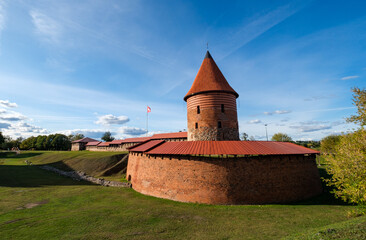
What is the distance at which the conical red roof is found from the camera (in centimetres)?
1989

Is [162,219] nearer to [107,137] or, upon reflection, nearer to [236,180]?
[236,180]

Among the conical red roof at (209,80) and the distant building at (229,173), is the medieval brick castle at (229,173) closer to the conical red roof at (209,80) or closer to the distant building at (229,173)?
the distant building at (229,173)

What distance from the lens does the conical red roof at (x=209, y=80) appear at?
65.2ft

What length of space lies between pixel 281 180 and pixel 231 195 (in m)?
4.20

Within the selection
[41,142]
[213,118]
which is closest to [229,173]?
[213,118]

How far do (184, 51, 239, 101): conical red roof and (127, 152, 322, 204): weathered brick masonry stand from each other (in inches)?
358

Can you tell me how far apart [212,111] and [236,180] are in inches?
334

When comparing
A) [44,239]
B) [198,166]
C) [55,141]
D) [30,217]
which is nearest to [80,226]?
[44,239]

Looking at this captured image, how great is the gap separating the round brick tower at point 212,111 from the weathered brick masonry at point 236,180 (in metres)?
6.00

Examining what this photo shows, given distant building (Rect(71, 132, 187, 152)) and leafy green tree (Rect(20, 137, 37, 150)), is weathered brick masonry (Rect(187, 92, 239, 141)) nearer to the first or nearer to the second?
distant building (Rect(71, 132, 187, 152))

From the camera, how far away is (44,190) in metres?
16.9

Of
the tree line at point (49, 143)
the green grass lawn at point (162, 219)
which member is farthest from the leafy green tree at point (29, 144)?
the green grass lawn at point (162, 219)

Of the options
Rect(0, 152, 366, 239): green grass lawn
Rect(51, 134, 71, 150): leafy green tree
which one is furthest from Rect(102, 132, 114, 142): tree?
Rect(0, 152, 366, 239): green grass lawn

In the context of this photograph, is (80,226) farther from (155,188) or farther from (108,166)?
(108,166)
